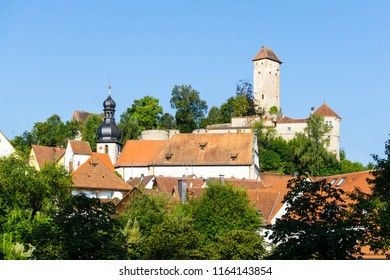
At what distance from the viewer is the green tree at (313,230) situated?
15891mm

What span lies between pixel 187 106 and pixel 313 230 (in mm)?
92288

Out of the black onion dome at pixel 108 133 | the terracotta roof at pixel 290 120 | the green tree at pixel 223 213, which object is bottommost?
the green tree at pixel 223 213

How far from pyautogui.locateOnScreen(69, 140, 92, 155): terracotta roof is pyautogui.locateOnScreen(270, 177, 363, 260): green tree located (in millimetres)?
74317

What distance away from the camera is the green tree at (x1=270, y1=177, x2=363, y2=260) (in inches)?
626

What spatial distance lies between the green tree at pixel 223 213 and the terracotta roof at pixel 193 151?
32.5m

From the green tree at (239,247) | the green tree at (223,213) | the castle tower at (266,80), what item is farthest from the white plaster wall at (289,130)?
the green tree at (239,247)

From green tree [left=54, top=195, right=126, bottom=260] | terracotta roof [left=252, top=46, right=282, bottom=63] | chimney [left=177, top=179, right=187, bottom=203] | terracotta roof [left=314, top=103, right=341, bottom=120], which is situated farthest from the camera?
terracotta roof [left=252, top=46, right=282, bottom=63]

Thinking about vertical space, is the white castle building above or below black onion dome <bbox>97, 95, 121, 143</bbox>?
above

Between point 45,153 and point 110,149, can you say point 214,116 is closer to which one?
point 110,149

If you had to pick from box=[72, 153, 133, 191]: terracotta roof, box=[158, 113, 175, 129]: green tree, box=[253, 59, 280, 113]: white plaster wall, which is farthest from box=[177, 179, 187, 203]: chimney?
box=[253, 59, 280, 113]: white plaster wall

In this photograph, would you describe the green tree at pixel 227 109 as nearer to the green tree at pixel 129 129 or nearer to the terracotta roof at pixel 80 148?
A: the green tree at pixel 129 129

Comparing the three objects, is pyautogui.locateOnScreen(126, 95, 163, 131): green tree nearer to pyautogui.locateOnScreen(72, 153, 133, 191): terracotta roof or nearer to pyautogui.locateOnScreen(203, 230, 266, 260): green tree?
pyautogui.locateOnScreen(72, 153, 133, 191): terracotta roof

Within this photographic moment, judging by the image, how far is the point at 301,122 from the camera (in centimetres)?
10131

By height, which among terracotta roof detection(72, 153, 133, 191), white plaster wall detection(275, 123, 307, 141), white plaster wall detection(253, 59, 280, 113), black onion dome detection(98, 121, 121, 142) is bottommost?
terracotta roof detection(72, 153, 133, 191)
